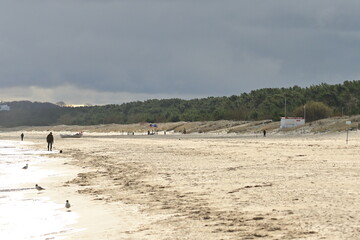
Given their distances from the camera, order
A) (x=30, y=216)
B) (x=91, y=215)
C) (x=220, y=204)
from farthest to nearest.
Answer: (x=30, y=216), (x=220, y=204), (x=91, y=215)

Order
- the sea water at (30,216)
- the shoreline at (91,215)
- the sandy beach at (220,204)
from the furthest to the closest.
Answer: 1. the sea water at (30,216)
2. the shoreline at (91,215)
3. the sandy beach at (220,204)

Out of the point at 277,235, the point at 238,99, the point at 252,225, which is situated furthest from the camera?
the point at 238,99

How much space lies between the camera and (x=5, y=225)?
387 inches

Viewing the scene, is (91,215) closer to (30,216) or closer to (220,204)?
(30,216)

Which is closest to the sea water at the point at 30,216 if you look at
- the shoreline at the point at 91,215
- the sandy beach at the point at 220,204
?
the shoreline at the point at 91,215

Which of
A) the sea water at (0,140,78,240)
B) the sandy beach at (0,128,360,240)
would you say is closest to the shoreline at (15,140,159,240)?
the sandy beach at (0,128,360,240)

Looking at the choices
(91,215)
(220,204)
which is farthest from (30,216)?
(220,204)

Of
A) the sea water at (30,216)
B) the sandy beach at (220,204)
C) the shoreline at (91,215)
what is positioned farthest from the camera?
the sea water at (30,216)

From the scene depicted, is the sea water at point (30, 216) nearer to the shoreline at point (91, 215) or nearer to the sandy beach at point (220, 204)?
the shoreline at point (91, 215)

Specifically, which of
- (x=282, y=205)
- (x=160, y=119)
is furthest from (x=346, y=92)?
(x=282, y=205)

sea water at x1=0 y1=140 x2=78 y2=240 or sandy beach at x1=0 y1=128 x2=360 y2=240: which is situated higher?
sandy beach at x1=0 y1=128 x2=360 y2=240

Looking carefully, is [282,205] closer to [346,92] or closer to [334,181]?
[334,181]

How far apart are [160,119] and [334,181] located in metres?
125

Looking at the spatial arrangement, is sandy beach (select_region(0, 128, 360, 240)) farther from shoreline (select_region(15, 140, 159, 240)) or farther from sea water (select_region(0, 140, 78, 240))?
sea water (select_region(0, 140, 78, 240))
